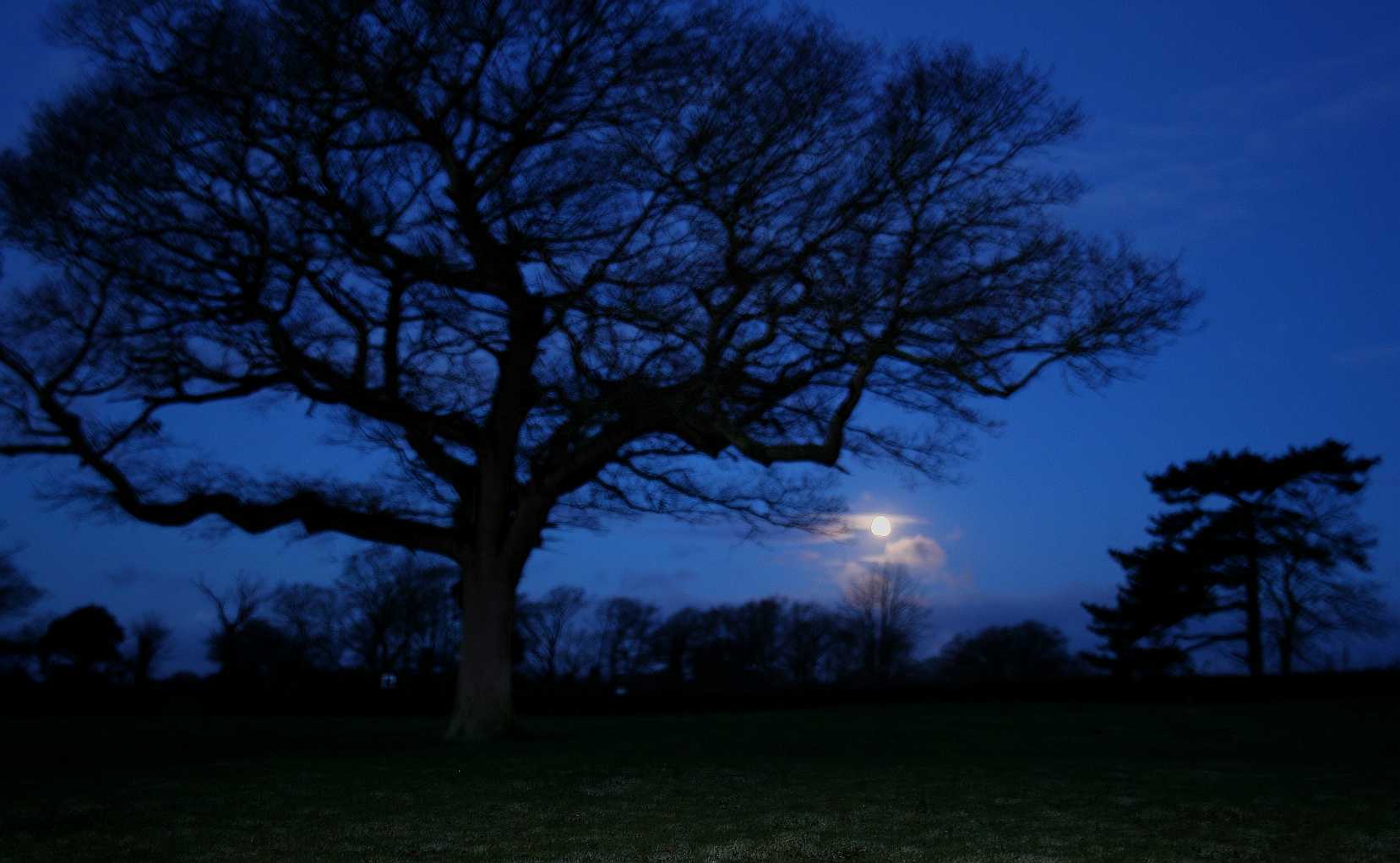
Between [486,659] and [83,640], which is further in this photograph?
[83,640]

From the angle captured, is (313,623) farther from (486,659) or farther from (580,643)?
(486,659)

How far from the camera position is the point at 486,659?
18625 mm

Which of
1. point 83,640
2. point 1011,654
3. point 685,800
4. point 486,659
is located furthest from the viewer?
point 1011,654

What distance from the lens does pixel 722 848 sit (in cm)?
825

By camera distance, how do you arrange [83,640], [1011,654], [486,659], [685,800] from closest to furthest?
[685,800], [486,659], [83,640], [1011,654]

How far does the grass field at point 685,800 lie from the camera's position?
27.5ft

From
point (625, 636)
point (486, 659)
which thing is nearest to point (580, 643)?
point (625, 636)

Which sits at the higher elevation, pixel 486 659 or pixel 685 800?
pixel 486 659

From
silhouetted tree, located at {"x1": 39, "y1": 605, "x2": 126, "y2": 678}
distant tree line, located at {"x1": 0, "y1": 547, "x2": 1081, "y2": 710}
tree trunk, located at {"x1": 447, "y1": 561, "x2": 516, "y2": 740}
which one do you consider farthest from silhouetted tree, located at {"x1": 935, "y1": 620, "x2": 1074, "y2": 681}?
tree trunk, located at {"x1": 447, "y1": 561, "x2": 516, "y2": 740}

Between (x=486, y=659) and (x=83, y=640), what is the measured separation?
4593 centimetres

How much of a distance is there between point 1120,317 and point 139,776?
12.5m

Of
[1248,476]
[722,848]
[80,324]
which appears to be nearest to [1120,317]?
[722,848]

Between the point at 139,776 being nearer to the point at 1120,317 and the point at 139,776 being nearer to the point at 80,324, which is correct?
the point at 80,324

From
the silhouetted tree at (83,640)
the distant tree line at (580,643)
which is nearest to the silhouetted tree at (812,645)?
the distant tree line at (580,643)
